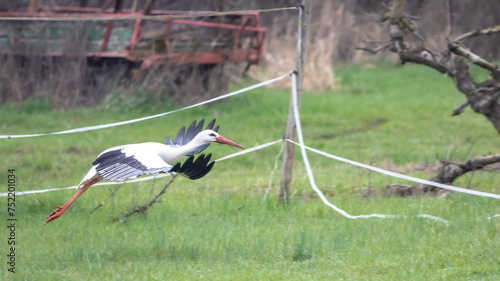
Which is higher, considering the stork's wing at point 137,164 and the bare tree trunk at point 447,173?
the stork's wing at point 137,164

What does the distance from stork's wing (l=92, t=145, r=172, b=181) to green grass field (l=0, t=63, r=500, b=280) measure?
0.88 meters

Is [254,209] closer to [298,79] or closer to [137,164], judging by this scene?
[298,79]

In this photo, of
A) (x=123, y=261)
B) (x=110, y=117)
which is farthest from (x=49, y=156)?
(x=123, y=261)

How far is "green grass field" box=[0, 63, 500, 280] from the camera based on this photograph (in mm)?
6020

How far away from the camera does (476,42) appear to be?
845 inches

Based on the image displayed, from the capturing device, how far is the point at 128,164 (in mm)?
5516

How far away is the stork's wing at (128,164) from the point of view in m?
5.38

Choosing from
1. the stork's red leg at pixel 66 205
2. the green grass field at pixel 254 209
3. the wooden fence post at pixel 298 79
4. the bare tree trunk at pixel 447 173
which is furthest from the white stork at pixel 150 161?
the bare tree trunk at pixel 447 173

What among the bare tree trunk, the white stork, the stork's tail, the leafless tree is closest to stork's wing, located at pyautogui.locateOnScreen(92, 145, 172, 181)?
the white stork

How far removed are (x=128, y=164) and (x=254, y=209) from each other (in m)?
2.92

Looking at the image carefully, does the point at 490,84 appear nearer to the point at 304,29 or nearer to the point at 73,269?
the point at 304,29

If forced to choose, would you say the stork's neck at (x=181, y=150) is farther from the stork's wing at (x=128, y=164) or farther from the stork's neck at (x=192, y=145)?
the stork's wing at (x=128, y=164)

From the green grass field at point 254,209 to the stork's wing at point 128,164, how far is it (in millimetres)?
884

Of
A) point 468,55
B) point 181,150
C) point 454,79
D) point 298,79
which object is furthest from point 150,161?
point 454,79
